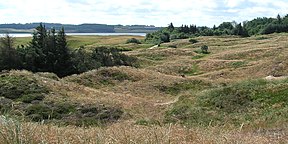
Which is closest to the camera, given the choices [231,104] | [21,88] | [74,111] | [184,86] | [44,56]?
[231,104]

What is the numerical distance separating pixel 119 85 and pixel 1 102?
42.1 ft

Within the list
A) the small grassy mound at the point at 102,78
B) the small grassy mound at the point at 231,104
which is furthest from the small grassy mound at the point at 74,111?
the small grassy mound at the point at 102,78

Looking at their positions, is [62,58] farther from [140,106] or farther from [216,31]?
[216,31]

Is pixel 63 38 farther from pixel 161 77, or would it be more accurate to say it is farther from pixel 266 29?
pixel 266 29

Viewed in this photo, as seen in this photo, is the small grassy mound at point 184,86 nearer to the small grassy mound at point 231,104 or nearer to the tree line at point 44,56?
the small grassy mound at point 231,104

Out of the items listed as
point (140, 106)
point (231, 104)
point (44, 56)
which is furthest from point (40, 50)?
point (231, 104)

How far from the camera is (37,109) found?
2056 centimetres

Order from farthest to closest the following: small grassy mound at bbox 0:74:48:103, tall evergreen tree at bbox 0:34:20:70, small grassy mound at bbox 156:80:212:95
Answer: tall evergreen tree at bbox 0:34:20:70 → small grassy mound at bbox 156:80:212:95 → small grassy mound at bbox 0:74:48:103

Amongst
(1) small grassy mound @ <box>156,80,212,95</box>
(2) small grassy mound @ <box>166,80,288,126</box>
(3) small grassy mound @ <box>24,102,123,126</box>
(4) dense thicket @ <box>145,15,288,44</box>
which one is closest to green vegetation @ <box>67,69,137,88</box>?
(1) small grassy mound @ <box>156,80,212,95</box>

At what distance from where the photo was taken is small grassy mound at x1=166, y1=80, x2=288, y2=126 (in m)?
17.9

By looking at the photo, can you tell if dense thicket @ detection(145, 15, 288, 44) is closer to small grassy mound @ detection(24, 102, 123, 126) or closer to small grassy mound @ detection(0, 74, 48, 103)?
small grassy mound @ detection(0, 74, 48, 103)

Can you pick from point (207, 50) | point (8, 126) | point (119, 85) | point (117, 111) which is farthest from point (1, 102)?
point (207, 50)

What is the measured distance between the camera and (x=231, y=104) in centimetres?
2048

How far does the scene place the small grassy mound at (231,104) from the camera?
1792cm
